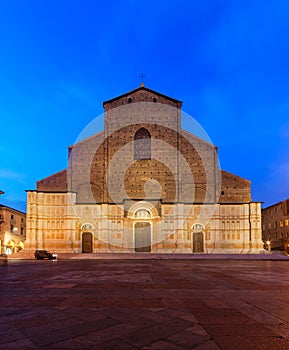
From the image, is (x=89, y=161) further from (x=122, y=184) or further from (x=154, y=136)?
(x=154, y=136)

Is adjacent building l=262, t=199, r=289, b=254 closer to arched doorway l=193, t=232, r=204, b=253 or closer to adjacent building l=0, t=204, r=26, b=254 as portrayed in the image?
arched doorway l=193, t=232, r=204, b=253

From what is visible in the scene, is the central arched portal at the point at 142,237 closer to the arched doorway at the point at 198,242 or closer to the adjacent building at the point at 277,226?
the arched doorway at the point at 198,242

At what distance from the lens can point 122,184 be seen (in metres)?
35.6

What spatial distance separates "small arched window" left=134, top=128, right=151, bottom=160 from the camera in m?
36.5

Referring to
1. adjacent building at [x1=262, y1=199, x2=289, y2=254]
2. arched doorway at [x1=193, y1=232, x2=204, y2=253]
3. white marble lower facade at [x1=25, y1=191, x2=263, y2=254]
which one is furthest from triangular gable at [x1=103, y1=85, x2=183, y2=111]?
adjacent building at [x1=262, y1=199, x2=289, y2=254]

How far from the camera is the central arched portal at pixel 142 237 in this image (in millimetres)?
34594

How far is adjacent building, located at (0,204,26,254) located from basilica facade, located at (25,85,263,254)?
13.3m

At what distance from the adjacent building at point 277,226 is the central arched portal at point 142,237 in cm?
1760

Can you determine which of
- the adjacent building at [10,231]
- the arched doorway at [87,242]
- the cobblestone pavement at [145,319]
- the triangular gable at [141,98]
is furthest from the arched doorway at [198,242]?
the cobblestone pavement at [145,319]

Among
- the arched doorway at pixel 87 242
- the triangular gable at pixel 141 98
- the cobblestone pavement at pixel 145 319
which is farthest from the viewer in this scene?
the triangular gable at pixel 141 98

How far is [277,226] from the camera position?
50812mm

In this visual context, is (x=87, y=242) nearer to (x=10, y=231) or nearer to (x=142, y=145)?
(x=142, y=145)

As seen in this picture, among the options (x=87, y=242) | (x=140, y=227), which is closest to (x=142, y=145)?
(x=140, y=227)

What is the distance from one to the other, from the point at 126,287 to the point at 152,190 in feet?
87.3
